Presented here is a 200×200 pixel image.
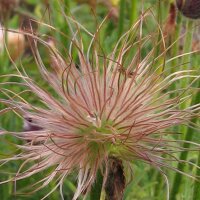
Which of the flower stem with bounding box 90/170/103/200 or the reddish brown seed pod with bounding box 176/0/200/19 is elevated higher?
the reddish brown seed pod with bounding box 176/0/200/19

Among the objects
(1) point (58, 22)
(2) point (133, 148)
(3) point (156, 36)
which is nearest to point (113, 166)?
(2) point (133, 148)

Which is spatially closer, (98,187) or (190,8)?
(98,187)

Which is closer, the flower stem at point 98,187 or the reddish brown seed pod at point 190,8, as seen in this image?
the flower stem at point 98,187

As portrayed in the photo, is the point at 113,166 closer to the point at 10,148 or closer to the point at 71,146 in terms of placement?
the point at 71,146

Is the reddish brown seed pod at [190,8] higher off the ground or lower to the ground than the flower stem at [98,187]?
higher

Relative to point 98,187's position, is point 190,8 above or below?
above

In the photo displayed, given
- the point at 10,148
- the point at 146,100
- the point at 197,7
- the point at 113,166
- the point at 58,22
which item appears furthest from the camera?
the point at 58,22

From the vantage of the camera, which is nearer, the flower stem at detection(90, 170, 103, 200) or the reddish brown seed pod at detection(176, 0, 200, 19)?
the flower stem at detection(90, 170, 103, 200)

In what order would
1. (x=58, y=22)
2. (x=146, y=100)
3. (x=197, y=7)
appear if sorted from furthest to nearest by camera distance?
(x=58, y=22), (x=197, y=7), (x=146, y=100)
